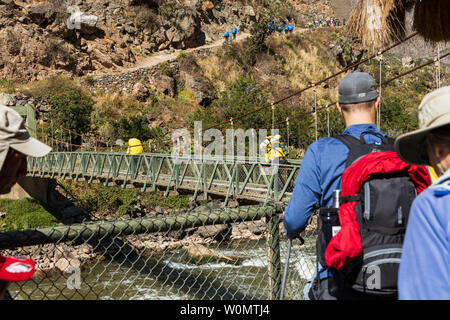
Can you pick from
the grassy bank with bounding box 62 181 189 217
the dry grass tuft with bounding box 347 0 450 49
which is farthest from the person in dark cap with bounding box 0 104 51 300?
the grassy bank with bounding box 62 181 189 217

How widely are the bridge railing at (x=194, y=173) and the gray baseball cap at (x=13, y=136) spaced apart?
399cm

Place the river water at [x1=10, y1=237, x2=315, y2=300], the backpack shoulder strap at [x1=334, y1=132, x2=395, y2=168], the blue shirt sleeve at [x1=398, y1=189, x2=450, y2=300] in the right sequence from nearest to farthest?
the blue shirt sleeve at [x1=398, y1=189, x2=450, y2=300], the backpack shoulder strap at [x1=334, y1=132, x2=395, y2=168], the river water at [x1=10, y1=237, x2=315, y2=300]

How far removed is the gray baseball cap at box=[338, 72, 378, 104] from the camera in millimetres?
1347

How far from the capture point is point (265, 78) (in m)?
26.8

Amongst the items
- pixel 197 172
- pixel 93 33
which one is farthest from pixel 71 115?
pixel 197 172

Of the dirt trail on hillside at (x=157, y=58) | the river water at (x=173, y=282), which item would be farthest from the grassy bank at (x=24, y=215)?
the dirt trail on hillside at (x=157, y=58)

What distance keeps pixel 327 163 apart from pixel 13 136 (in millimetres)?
853

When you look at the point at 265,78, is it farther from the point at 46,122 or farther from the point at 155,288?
the point at 155,288

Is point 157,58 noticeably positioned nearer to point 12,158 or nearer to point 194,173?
point 194,173

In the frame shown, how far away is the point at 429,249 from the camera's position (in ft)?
2.36

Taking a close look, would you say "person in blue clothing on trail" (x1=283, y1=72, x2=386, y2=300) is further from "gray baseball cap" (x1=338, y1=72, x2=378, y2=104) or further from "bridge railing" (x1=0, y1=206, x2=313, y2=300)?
"bridge railing" (x1=0, y1=206, x2=313, y2=300)

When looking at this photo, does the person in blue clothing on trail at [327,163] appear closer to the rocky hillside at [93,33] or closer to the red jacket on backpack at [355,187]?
the red jacket on backpack at [355,187]
